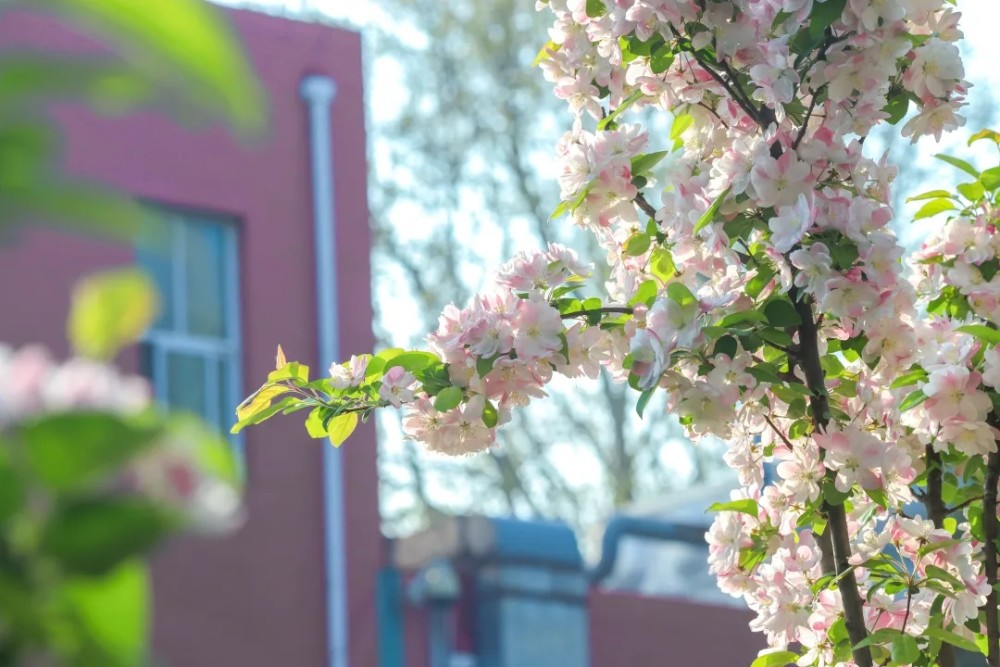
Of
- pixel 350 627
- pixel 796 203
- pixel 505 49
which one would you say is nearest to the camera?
pixel 796 203

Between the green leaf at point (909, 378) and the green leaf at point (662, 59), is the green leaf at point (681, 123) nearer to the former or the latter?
the green leaf at point (662, 59)

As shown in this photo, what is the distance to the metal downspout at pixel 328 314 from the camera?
635cm

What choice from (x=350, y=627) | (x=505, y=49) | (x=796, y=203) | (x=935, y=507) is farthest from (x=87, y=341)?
(x=505, y=49)

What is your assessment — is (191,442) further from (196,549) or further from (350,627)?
(350,627)

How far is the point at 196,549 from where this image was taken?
581 centimetres

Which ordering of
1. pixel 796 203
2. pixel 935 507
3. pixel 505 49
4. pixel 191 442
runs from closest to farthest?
pixel 191 442
pixel 796 203
pixel 935 507
pixel 505 49

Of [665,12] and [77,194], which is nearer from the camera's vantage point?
[77,194]

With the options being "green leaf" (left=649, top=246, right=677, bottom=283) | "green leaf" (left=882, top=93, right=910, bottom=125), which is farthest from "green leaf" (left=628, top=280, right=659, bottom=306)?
"green leaf" (left=882, top=93, right=910, bottom=125)

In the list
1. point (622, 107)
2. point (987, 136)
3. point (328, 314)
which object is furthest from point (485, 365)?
point (328, 314)

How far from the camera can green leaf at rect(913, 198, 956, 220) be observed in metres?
1.63

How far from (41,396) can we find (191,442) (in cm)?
3

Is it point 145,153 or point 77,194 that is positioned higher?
point 145,153

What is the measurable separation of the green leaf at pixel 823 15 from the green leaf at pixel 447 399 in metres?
0.50

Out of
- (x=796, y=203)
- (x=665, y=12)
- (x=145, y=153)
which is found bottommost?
(x=796, y=203)
